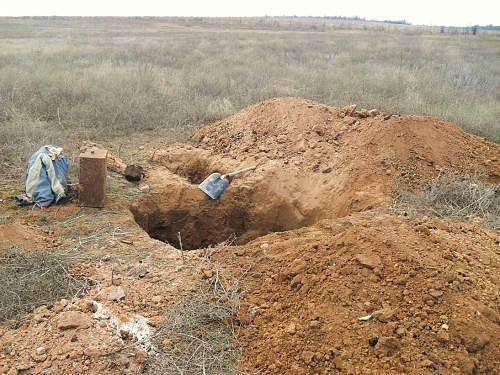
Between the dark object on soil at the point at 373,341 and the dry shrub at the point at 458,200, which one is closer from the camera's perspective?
the dark object on soil at the point at 373,341

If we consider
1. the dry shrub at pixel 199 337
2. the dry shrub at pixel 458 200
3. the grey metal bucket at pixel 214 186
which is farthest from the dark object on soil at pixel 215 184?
the dry shrub at pixel 199 337

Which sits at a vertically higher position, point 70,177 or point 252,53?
point 252,53

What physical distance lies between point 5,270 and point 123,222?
128 centimetres

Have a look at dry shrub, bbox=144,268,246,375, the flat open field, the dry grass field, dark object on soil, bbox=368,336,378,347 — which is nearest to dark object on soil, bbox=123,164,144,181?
the flat open field

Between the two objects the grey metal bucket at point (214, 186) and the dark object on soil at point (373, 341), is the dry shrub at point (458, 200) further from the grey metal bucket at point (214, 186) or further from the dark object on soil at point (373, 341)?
the grey metal bucket at point (214, 186)

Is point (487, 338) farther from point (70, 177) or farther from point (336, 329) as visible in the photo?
point (70, 177)

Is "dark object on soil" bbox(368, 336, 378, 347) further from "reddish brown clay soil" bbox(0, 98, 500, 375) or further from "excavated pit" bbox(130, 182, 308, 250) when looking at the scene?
"excavated pit" bbox(130, 182, 308, 250)

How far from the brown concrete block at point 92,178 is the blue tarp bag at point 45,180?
0.88 ft

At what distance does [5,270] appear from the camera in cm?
326

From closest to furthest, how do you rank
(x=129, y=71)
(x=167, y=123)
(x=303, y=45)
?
1. (x=167, y=123)
2. (x=129, y=71)
3. (x=303, y=45)

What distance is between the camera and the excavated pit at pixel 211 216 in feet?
17.2

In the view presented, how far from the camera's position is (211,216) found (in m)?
5.48

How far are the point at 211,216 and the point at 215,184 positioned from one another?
0.39 m

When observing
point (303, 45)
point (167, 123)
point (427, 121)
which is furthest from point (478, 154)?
point (303, 45)
